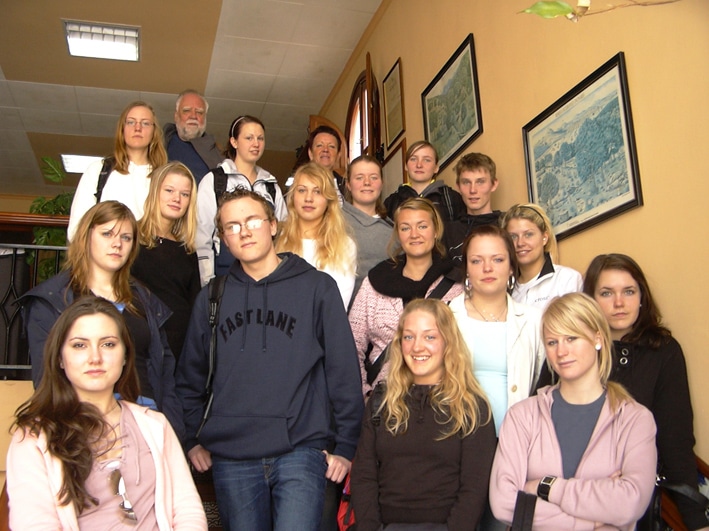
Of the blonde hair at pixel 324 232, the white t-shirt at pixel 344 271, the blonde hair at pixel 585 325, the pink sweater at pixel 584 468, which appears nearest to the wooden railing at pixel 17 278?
the blonde hair at pixel 324 232

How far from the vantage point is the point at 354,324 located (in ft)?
10.2

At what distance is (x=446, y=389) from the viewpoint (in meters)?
2.47

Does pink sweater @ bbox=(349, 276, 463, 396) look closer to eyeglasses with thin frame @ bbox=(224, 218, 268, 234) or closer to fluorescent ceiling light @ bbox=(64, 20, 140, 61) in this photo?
eyeglasses with thin frame @ bbox=(224, 218, 268, 234)

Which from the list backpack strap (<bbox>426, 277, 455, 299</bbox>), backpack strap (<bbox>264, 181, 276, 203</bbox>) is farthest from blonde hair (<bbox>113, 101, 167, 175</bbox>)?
backpack strap (<bbox>426, 277, 455, 299</bbox>)

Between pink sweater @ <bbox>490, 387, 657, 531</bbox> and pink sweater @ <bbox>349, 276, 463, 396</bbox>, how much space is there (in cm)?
75

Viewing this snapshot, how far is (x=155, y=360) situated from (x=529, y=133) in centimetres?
213

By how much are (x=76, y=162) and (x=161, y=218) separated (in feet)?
24.1

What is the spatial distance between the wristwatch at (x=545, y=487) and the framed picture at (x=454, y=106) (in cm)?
252

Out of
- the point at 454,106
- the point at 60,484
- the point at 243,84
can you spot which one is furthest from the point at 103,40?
the point at 60,484

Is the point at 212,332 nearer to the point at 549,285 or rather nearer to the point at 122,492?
the point at 122,492

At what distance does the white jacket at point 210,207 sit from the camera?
3502 mm

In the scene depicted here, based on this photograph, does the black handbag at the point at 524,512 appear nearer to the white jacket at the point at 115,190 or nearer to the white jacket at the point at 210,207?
the white jacket at the point at 210,207

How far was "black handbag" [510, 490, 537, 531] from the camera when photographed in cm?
214

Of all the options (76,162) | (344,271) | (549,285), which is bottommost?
Result: (549,285)
